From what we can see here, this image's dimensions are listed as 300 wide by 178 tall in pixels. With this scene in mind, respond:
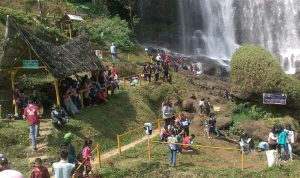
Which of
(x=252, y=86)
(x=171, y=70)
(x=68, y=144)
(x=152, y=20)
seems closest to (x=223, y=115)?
(x=252, y=86)

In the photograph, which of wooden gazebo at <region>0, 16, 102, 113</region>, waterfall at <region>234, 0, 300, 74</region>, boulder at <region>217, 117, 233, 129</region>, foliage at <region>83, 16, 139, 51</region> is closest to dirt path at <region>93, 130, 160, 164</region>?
wooden gazebo at <region>0, 16, 102, 113</region>

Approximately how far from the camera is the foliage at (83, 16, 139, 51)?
35.0 meters

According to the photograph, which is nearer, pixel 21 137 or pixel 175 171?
pixel 175 171

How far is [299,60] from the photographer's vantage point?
1704 inches

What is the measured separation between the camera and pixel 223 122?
2467 cm

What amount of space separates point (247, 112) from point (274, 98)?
5.79ft

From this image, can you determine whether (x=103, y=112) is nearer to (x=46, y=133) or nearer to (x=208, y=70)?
(x=46, y=133)

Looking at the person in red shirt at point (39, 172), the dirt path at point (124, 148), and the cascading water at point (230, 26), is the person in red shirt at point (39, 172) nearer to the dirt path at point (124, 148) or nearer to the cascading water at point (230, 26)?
the dirt path at point (124, 148)

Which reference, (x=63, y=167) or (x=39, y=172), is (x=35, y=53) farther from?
(x=63, y=167)

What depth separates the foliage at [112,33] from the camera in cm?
3500

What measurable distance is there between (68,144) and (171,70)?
20.4 m

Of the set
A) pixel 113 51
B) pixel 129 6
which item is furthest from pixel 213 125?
pixel 129 6

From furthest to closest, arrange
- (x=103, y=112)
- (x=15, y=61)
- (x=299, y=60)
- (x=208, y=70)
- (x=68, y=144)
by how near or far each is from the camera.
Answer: (x=299, y=60)
(x=208, y=70)
(x=103, y=112)
(x=15, y=61)
(x=68, y=144)

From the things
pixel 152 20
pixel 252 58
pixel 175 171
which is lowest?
pixel 175 171
